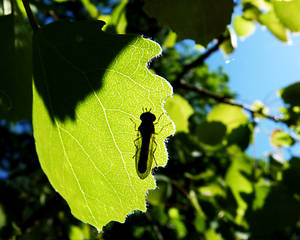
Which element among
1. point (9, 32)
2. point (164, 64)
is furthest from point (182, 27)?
point (164, 64)

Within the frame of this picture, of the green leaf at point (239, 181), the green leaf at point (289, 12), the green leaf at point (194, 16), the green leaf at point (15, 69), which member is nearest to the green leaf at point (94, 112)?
the green leaf at point (194, 16)

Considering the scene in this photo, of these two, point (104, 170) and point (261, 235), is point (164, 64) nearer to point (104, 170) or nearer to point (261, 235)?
point (261, 235)

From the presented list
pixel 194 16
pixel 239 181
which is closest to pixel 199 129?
pixel 239 181

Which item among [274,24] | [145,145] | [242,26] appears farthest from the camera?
[242,26]

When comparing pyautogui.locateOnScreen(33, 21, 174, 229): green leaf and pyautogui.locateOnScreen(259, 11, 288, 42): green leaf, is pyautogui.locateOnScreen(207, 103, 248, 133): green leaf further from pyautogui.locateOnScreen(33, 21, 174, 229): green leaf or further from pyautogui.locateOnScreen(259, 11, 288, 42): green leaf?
pyautogui.locateOnScreen(33, 21, 174, 229): green leaf

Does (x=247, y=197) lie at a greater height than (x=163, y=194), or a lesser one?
greater

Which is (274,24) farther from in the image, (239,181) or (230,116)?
(239,181)
